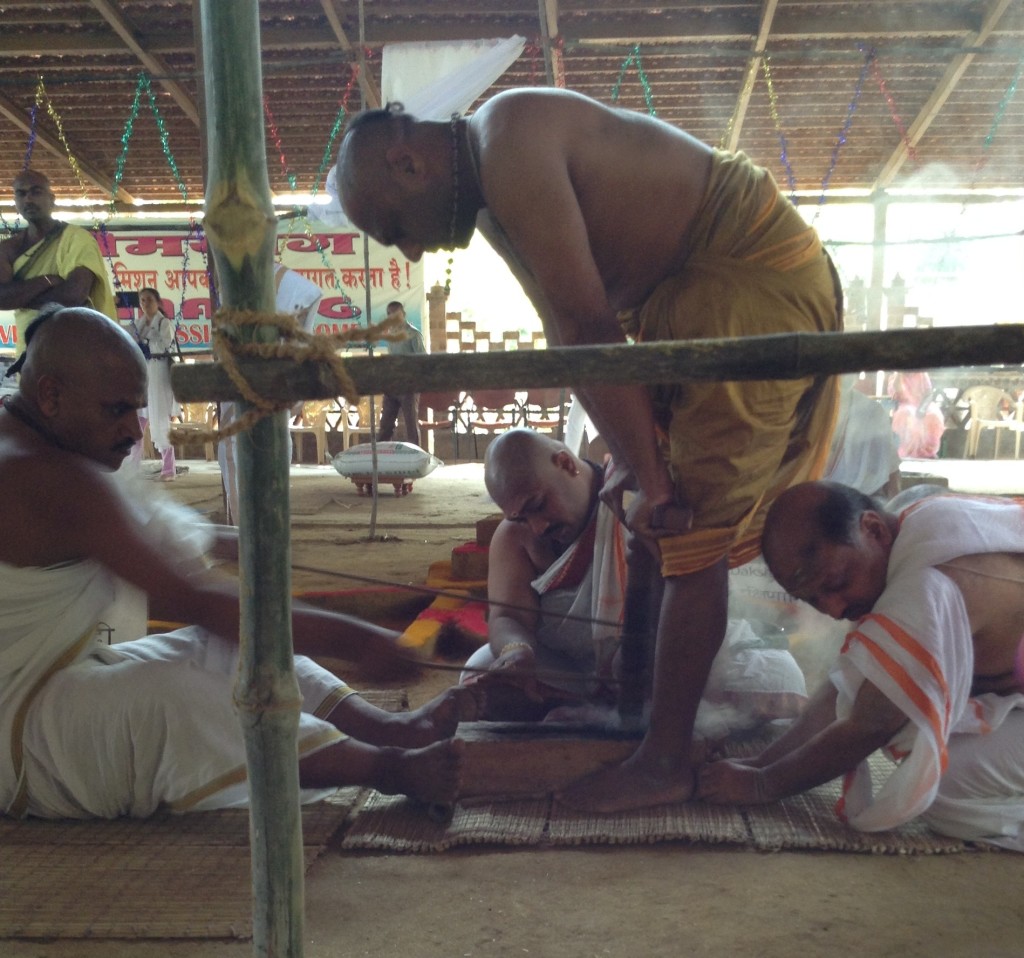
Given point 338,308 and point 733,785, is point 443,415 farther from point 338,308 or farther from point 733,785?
point 733,785

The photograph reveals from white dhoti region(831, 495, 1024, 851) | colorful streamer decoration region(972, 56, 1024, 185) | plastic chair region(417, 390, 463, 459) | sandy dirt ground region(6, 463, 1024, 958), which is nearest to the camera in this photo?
sandy dirt ground region(6, 463, 1024, 958)

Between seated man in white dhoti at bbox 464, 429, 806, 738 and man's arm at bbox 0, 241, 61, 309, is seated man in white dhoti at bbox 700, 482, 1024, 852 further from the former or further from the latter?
man's arm at bbox 0, 241, 61, 309

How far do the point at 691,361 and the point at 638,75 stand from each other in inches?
276

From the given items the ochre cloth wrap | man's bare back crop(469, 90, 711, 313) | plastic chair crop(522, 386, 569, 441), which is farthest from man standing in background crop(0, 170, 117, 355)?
plastic chair crop(522, 386, 569, 441)

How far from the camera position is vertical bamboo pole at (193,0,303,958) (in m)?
1.10

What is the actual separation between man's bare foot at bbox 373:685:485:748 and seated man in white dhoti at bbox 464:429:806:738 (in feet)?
0.43

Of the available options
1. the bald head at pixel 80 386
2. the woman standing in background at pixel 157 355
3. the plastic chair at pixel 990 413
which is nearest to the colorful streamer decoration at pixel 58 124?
the woman standing in background at pixel 157 355

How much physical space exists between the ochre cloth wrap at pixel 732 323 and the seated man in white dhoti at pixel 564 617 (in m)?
0.48

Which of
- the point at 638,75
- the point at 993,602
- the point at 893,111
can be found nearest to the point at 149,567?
the point at 993,602

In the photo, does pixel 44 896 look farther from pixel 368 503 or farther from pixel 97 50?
pixel 97 50

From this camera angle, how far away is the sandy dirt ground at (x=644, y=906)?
1439 millimetres

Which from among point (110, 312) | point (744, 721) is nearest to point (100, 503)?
point (744, 721)

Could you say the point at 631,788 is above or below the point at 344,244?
below

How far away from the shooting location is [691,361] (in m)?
1.05
